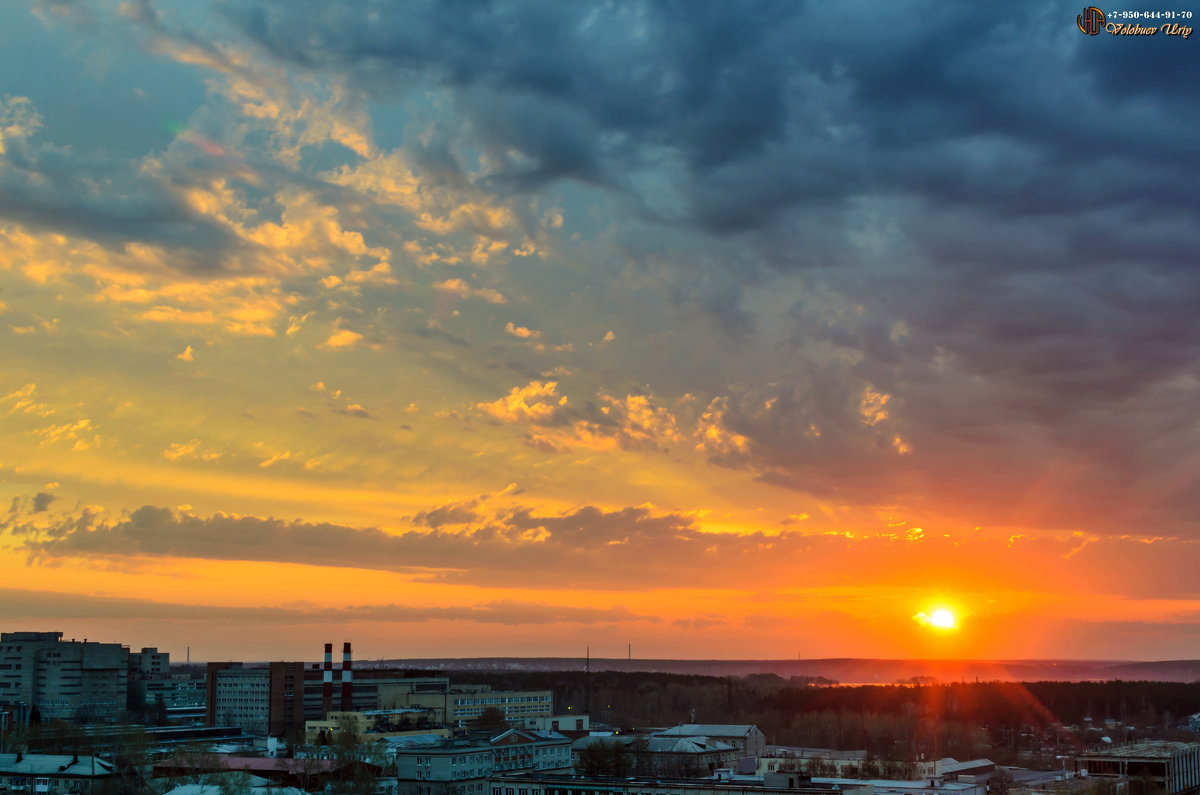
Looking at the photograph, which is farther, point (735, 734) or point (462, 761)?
point (735, 734)

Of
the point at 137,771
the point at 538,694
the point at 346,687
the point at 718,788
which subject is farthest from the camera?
the point at 538,694

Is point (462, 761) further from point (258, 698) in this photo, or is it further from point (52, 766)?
point (258, 698)

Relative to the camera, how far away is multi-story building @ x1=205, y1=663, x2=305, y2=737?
181m

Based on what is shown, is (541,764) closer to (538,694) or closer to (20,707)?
(538,694)

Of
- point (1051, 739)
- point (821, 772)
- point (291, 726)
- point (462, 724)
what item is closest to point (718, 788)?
point (821, 772)

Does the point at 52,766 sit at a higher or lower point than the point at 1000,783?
higher

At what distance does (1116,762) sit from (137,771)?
308 feet

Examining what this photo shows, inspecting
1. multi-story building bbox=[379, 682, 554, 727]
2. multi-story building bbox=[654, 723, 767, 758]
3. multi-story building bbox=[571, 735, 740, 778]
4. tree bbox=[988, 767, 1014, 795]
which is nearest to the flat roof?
tree bbox=[988, 767, 1014, 795]

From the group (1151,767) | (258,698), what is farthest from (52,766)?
(1151,767)

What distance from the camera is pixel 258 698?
18625 cm

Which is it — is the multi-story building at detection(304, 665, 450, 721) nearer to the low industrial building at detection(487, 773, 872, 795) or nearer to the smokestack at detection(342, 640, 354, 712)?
the smokestack at detection(342, 640, 354, 712)

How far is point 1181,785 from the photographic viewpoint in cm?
11112

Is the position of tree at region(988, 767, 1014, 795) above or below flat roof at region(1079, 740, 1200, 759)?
below

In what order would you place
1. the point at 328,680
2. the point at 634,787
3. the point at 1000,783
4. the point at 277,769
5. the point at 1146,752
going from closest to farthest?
1. the point at 634,787
2. the point at 277,769
3. the point at 1146,752
4. the point at 1000,783
5. the point at 328,680
